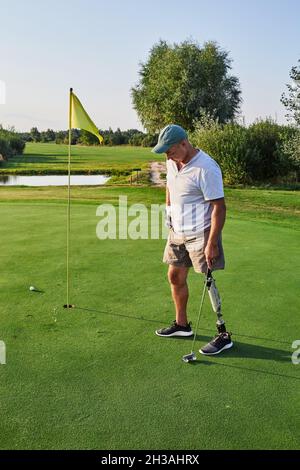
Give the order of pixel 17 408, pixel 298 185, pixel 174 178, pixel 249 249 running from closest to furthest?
pixel 17 408
pixel 174 178
pixel 249 249
pixel 298 185

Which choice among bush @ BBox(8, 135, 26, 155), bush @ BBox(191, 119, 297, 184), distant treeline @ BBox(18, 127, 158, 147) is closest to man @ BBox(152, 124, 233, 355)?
bush @ BBox(191, 119, 297, 184)

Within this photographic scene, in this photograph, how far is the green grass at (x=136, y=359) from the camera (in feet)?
9.84

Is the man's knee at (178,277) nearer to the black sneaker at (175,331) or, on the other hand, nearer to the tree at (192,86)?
the black sneaker at (175,331)

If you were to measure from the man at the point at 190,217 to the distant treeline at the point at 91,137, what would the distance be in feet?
250

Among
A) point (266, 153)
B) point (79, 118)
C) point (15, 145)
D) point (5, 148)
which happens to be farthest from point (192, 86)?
point (79, 118)

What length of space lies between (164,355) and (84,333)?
81 cm

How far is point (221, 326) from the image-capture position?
4.35m

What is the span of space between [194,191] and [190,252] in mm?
555

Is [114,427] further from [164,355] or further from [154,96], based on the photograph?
[154,96]

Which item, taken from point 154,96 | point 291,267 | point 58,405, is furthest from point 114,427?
point 154,96

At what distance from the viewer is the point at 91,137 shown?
286 ft

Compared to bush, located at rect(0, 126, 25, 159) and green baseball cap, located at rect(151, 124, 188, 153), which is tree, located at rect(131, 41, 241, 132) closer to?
bush, located at rect(0, 126, 25, 159)

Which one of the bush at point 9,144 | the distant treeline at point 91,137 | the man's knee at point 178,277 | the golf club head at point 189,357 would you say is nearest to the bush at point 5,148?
the bush at point 9,144
